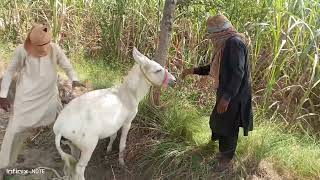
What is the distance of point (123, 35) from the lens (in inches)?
242

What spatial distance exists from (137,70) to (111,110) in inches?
14.7

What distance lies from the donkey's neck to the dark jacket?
532mm

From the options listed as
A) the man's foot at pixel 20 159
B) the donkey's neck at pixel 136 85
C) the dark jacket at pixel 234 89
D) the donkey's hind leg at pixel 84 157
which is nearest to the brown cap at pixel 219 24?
the dark jacket at pixel 234 89

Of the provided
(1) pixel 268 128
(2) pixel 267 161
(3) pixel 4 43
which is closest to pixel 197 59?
(1) pixel 268 128

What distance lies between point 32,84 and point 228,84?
1478 mm

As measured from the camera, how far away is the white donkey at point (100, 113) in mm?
3672

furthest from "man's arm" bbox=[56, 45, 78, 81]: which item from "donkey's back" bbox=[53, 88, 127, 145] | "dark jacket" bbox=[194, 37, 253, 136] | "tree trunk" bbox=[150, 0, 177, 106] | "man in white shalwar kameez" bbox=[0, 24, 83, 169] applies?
"dark jacket" bbox=[194, 37, 253, 136]

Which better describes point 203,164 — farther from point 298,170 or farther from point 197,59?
point 197,59

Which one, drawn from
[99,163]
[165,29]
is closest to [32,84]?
[99,163]

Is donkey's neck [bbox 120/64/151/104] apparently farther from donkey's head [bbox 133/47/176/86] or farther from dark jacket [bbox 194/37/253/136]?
dark jacket [bbox 194/37/253/136]

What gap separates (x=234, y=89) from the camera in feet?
12.4

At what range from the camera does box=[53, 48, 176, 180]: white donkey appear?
367 cm

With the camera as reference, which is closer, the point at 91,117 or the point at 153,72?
the point at 91,117

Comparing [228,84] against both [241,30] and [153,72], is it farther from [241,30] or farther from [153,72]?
[241,30]
